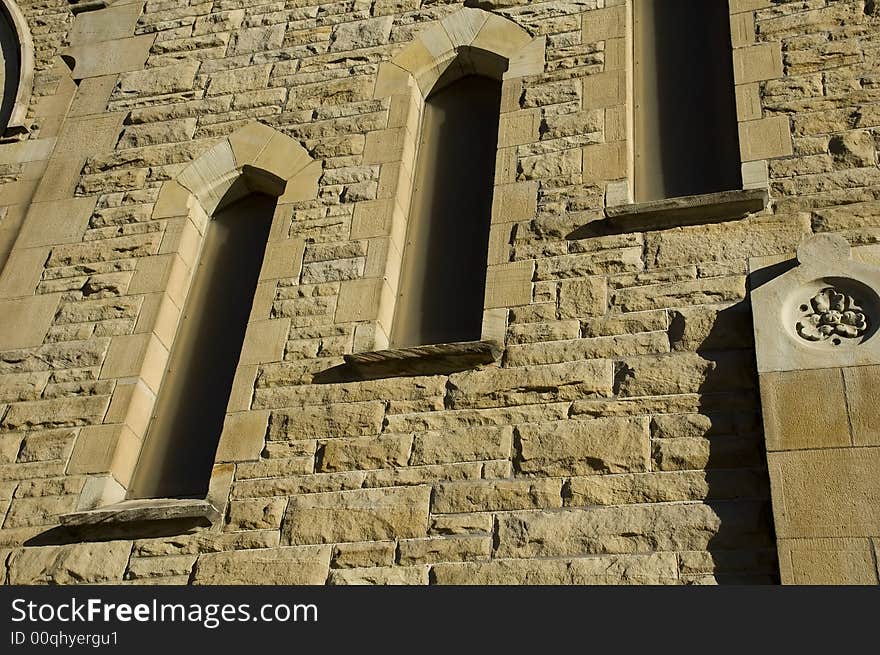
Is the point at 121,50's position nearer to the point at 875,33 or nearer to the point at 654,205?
the point at 654,205

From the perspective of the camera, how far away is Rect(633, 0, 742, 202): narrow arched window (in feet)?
23.7

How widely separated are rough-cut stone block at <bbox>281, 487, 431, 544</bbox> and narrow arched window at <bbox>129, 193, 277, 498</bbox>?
96 cm

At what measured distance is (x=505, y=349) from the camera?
21.4ft

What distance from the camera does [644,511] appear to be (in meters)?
5.59

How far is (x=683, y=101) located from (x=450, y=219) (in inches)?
67.2

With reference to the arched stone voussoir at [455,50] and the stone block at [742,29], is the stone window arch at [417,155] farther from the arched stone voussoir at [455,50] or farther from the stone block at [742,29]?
the stone block at [742,29]

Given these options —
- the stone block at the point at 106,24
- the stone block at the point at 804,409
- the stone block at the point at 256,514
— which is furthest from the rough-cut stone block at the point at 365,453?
the stone block at the point at 106,24

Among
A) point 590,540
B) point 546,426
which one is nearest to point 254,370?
point 546,426

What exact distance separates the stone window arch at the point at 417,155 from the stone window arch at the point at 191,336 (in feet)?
1.69

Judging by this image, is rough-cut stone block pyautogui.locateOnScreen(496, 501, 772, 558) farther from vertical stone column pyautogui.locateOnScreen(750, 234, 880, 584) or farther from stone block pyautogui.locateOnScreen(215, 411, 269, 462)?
stone block pyautogui.locateOnScreen(215, 411, 269, 462)

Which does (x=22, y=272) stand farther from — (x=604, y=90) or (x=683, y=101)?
(x=683, y=101)

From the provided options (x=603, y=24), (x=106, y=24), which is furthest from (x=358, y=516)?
(x=106, y=24)

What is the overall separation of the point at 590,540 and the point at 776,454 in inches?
37.9

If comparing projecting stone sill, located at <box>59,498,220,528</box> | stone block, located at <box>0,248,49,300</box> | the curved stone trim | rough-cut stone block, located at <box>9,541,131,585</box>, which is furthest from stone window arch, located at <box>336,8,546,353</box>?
the curved stone trim
